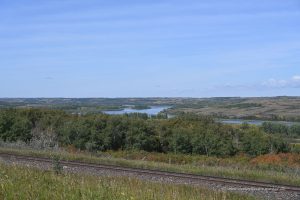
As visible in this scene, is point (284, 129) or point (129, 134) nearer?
point (129, 134)

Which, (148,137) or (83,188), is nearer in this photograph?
(83,188)

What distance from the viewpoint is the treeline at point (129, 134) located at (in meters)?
51.9

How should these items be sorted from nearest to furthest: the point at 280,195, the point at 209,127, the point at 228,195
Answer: the point at 228,195 → the point at 280,195 → the point at 209,127

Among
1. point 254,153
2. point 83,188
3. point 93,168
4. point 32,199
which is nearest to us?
point 32,199

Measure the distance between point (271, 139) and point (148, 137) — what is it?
18.9 metres

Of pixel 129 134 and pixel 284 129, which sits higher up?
pixel 129 134

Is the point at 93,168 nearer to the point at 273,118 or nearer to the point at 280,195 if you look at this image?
the point at 280,195

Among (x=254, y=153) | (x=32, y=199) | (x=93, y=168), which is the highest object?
(x=32, y=199)

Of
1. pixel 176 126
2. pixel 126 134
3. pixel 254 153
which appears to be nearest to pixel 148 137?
pixel 126 134

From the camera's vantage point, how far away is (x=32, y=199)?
7199 millimetres

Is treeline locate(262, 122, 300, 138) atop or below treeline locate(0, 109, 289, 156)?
below

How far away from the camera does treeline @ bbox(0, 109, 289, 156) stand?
170ft

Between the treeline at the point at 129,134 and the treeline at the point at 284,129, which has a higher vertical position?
the treeline at the point at 129,134

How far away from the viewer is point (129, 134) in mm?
55719
